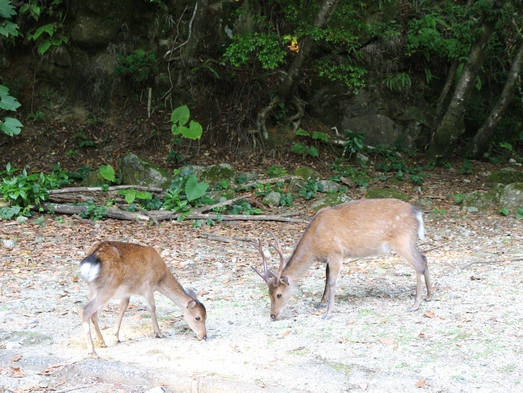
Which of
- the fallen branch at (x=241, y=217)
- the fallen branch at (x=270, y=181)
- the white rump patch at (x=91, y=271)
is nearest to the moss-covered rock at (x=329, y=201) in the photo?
the fallen branch at (x=241, y=217)

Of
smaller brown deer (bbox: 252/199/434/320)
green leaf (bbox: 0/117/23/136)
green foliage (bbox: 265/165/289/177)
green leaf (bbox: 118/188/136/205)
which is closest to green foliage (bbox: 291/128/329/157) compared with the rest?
green foliage (bbox: 265/165/289/177)

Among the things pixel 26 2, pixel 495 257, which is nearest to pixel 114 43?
pixel 26 2

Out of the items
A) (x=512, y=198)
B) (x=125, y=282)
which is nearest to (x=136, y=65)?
(x=512, y=198)

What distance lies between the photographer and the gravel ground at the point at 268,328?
4.73 metres

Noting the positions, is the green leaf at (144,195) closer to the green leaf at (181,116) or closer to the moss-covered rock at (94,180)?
the moss-covered rock at (94,180)

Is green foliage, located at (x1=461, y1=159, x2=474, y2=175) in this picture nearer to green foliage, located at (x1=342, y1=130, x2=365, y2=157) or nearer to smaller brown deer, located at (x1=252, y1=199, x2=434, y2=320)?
green foliage, located at (x1=342, y1=130, x2=365, y2=157)

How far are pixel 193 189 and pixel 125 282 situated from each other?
5047 millimetres

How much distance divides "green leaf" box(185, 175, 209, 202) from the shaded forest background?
2926 mm

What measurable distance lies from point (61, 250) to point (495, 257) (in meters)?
5.52

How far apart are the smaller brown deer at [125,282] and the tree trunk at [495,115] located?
10098 mm

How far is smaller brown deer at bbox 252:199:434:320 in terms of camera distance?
6.32 metres

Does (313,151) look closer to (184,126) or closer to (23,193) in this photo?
(184,126)

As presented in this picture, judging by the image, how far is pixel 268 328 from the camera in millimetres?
5832

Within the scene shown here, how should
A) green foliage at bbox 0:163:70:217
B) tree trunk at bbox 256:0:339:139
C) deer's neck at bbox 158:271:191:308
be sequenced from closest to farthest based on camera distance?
1. deer's neck at bbox 158:271:191:308
2. green foliage at bbox 0:163:70:217
3. tree trunk at bbox 256:0:339:139
